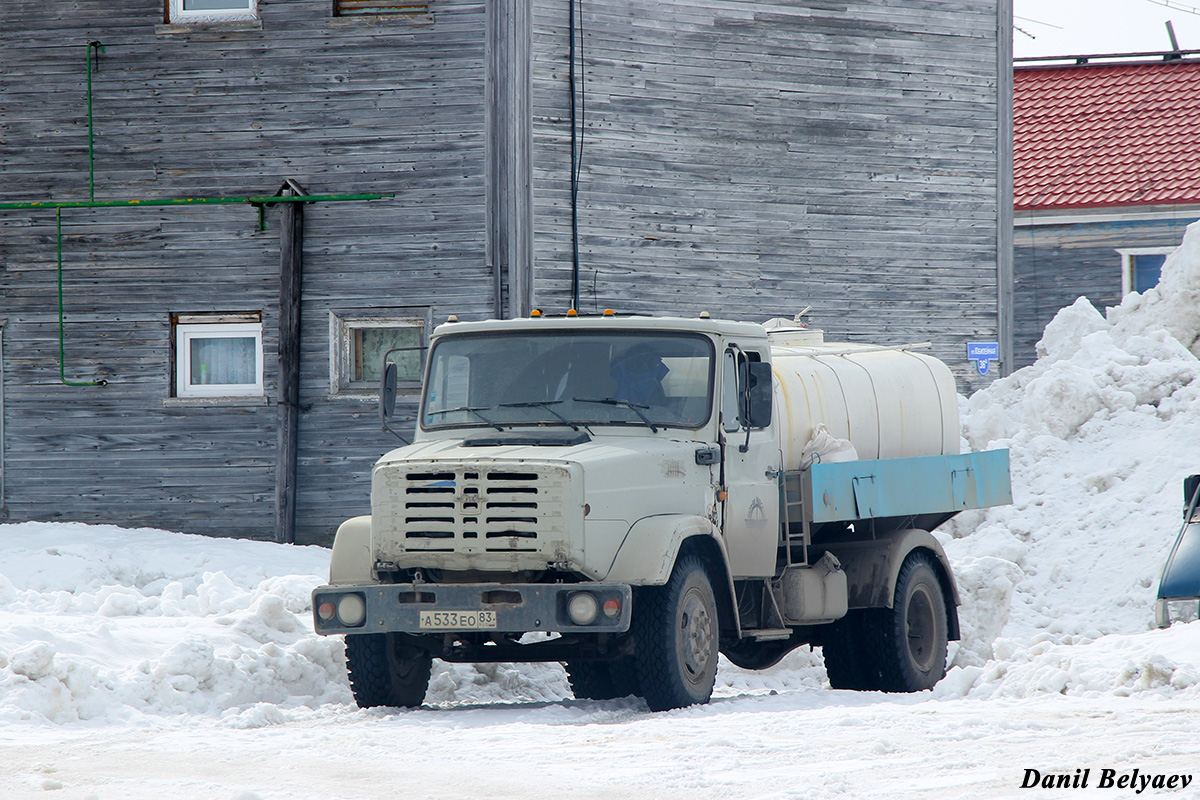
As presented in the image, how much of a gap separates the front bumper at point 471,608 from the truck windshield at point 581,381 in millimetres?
1155

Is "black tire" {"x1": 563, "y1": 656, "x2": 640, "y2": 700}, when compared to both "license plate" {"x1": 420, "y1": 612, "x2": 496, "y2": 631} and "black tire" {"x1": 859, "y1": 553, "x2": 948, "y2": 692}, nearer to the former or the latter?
"license plate" {"x1": 420, "y1": 612, "x2": 496, "y2": 631}

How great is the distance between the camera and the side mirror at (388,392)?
9547mm

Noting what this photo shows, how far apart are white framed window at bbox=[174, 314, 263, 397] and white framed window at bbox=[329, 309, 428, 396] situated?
869mm

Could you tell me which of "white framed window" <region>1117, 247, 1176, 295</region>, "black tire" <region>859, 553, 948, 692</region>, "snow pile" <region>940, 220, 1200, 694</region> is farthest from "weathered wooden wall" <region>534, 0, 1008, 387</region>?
"black tire" <region>859, 553, 948, 692</region>

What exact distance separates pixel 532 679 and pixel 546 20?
8166 millimetres

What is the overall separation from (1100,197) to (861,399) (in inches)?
572

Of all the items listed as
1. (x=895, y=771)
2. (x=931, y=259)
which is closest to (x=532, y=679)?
(x=895, y=771)

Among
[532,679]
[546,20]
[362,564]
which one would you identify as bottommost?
[532,679]

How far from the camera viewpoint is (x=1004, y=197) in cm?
1864

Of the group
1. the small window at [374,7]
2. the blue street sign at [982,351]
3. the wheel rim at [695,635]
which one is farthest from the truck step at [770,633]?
the blue street sign at [982,351]

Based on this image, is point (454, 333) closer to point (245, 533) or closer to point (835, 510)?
point (835, 510)

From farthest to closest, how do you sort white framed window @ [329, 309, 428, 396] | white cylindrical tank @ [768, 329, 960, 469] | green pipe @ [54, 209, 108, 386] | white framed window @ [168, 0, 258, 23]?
green pipe @ [54, 209, 108, 386]
white framed window @ [168, 0, 258, 23]
white framed window @ [329, 309, 428, 396]
white cylindrical tank @ [768, 329, 960, 469]

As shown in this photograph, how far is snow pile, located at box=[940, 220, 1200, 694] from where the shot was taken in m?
12.9

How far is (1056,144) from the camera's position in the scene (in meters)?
25.5
